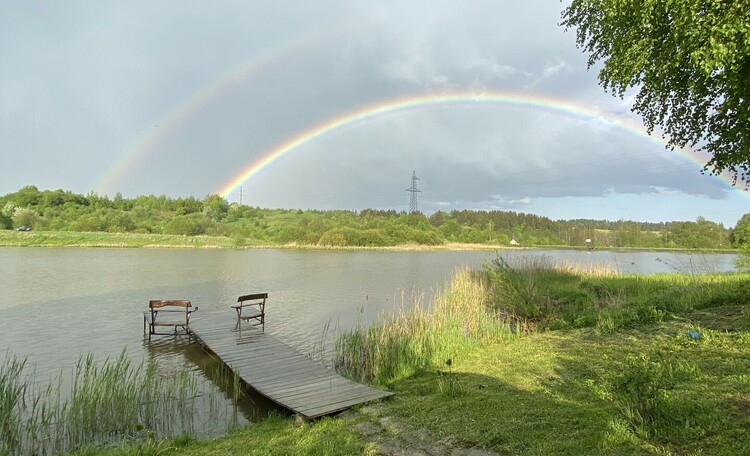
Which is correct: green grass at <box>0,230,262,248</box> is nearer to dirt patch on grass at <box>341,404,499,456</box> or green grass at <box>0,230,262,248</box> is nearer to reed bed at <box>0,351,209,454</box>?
reed bed at <box>0,351,209,454</box>

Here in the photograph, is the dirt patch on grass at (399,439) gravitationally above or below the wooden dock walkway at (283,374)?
above

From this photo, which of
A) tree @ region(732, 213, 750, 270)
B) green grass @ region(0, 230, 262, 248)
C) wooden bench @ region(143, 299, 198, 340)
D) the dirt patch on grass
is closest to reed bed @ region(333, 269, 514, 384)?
the dirt patch on grass

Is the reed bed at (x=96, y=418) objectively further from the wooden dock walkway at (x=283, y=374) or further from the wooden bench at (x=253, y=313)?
the wooden bench at (x=253, y=313)

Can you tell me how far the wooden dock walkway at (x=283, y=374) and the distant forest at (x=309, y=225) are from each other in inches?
2618

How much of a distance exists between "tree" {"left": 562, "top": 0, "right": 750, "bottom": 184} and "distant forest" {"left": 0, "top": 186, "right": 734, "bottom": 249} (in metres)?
70.5

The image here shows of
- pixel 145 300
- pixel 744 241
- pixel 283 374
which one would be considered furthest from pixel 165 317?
pixel 744 241

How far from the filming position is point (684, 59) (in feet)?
21.3

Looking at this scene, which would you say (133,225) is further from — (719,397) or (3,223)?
(719,397)

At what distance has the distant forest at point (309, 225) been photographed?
82.6m

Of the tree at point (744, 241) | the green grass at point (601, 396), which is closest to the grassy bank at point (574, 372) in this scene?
the green grass at point (601, 396)

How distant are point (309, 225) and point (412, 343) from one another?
3063 inches

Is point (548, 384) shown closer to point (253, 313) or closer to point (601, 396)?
point (601, 396)

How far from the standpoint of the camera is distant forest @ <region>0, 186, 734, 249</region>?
82.6 meters

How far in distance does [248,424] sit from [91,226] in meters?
94.8
